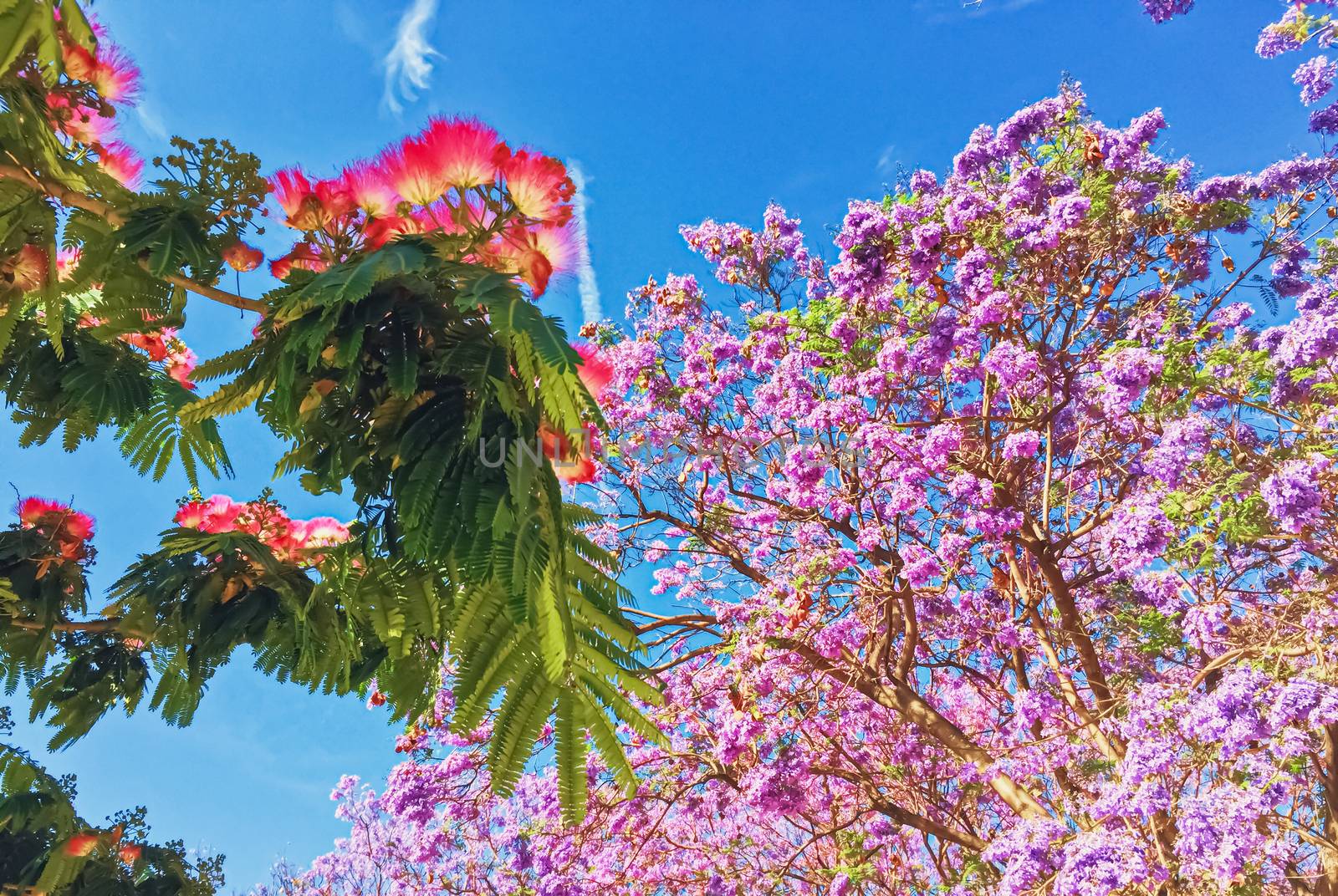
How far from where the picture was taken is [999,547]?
7.27m

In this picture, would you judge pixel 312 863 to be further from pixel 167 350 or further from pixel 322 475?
pixel 322 475

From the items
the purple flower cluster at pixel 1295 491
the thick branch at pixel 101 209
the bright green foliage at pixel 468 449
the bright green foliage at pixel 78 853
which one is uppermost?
the purple flower cluster at pixel 1295 491

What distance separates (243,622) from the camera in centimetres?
347

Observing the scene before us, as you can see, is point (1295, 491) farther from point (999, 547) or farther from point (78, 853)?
point (78, 853)

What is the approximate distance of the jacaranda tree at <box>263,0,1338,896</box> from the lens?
5691 mm

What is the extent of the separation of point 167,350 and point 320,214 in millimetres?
2454

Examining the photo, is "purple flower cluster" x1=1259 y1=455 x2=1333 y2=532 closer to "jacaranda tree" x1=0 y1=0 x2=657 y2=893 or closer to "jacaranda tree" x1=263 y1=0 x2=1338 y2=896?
"jacaranda tree" x1=263 y1=0 x2=1338 y2=896

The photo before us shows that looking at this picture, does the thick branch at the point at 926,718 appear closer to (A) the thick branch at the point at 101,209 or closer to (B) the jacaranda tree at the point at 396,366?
(B) the jacaranda tree at the point at 396,366

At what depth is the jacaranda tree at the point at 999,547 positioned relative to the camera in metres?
5.69

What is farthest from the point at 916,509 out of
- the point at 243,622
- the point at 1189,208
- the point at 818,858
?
the point at 243,622

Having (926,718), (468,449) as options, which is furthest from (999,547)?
(468,449)

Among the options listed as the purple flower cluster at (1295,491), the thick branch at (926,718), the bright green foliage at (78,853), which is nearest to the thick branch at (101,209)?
the bright green foliage at (78,853)

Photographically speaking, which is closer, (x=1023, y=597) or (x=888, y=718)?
(x=1023, y=597)

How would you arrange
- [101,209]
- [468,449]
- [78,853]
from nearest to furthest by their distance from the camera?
[468,449] < [101,209] < [78,853]
